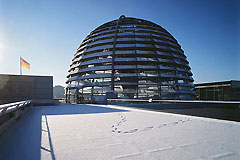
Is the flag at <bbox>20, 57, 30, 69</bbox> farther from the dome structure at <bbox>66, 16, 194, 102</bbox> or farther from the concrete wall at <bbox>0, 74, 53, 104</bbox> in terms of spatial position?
the concrete wall at <bbox>0, 74, 53, 104</bbox>

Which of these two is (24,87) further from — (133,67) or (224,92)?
(224,92)

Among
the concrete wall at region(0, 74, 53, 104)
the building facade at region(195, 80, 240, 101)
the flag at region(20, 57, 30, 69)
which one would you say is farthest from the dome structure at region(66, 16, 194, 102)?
the building facade at region(195, 80, 240, 101)

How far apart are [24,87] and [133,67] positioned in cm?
1784

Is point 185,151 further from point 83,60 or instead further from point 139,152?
point 83,60

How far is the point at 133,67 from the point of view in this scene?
91.8 feet

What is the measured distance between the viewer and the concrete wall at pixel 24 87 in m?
18.7

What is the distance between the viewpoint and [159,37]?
108ft

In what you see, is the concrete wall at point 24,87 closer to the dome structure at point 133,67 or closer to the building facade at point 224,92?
the dome structure at point 133,67

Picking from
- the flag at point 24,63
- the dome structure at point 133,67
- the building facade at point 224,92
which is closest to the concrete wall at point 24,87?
the dome structure at point 133,67

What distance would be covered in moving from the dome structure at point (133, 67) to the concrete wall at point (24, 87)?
28.0 ft

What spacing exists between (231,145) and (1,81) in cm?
2330

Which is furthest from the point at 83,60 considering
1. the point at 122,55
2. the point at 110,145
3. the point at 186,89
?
the point at 110,145

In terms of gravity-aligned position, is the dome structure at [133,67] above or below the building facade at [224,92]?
above

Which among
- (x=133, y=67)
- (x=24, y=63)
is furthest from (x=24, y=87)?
(x=133, y=67)
